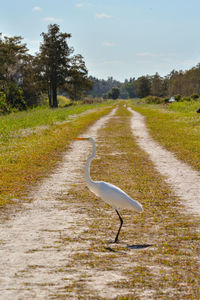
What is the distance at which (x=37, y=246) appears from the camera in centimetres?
528

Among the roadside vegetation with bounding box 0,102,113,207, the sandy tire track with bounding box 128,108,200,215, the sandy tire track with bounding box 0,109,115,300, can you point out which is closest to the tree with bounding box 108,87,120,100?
the roadside vegetation with bounding box 0,102,113,207

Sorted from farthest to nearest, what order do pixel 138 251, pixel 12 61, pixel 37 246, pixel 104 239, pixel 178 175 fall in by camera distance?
pixel 12 61, pixel 178 175, pixel 104 239, pixel 37 246, pixel 138 251

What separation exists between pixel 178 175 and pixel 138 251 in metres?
5.59

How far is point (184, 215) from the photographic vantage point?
268 inches

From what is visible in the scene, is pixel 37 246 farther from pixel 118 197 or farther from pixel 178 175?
pixel 178 175

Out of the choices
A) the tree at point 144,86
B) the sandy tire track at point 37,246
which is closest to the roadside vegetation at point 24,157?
the sandy tire track at point 37,246

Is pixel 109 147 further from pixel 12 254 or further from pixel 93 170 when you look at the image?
pixel 12 254

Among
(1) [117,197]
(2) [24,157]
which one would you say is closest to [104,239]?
(1) [117,197]

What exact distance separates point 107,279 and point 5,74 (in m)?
52.5

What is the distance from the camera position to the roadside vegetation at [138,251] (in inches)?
159

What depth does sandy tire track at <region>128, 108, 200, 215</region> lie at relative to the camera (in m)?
7.90

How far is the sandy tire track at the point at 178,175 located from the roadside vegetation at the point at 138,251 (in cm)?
24

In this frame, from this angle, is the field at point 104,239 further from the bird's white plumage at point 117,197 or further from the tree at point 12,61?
the tree at point 12,61

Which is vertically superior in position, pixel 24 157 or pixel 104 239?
pixel 24 157
